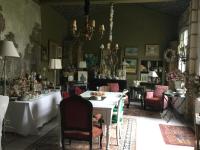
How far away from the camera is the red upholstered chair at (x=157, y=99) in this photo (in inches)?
294

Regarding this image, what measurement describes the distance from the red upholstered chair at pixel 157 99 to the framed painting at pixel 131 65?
2.44m

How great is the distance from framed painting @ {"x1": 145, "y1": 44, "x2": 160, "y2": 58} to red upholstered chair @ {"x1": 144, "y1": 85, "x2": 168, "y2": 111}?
2648 millimetres

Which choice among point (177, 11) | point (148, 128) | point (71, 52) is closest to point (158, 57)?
point (177, 11)

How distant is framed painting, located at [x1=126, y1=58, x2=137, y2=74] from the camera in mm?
10367

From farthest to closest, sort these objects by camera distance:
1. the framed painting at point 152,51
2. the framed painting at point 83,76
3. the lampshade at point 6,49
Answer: the framed painting at point 152,51, the framed painting at point 83,76, the lampshade at point 6,49

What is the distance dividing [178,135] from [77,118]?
8.95 feet

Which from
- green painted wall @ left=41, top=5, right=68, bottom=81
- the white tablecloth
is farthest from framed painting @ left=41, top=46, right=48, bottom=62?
the white tablecloth

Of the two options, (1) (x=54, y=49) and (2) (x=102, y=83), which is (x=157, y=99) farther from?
(1) (x=54, y=49)

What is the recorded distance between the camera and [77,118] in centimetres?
336

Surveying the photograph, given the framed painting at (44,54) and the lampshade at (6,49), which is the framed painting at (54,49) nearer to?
the framed painting at (44,54)

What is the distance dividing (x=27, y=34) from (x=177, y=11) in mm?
5986

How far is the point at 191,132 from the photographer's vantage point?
17.5ft

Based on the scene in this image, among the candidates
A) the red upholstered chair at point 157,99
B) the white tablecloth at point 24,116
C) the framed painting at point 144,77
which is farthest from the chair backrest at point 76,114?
the framed painting at point 144,77

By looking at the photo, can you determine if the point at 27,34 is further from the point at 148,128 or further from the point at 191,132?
the point at 191,132
